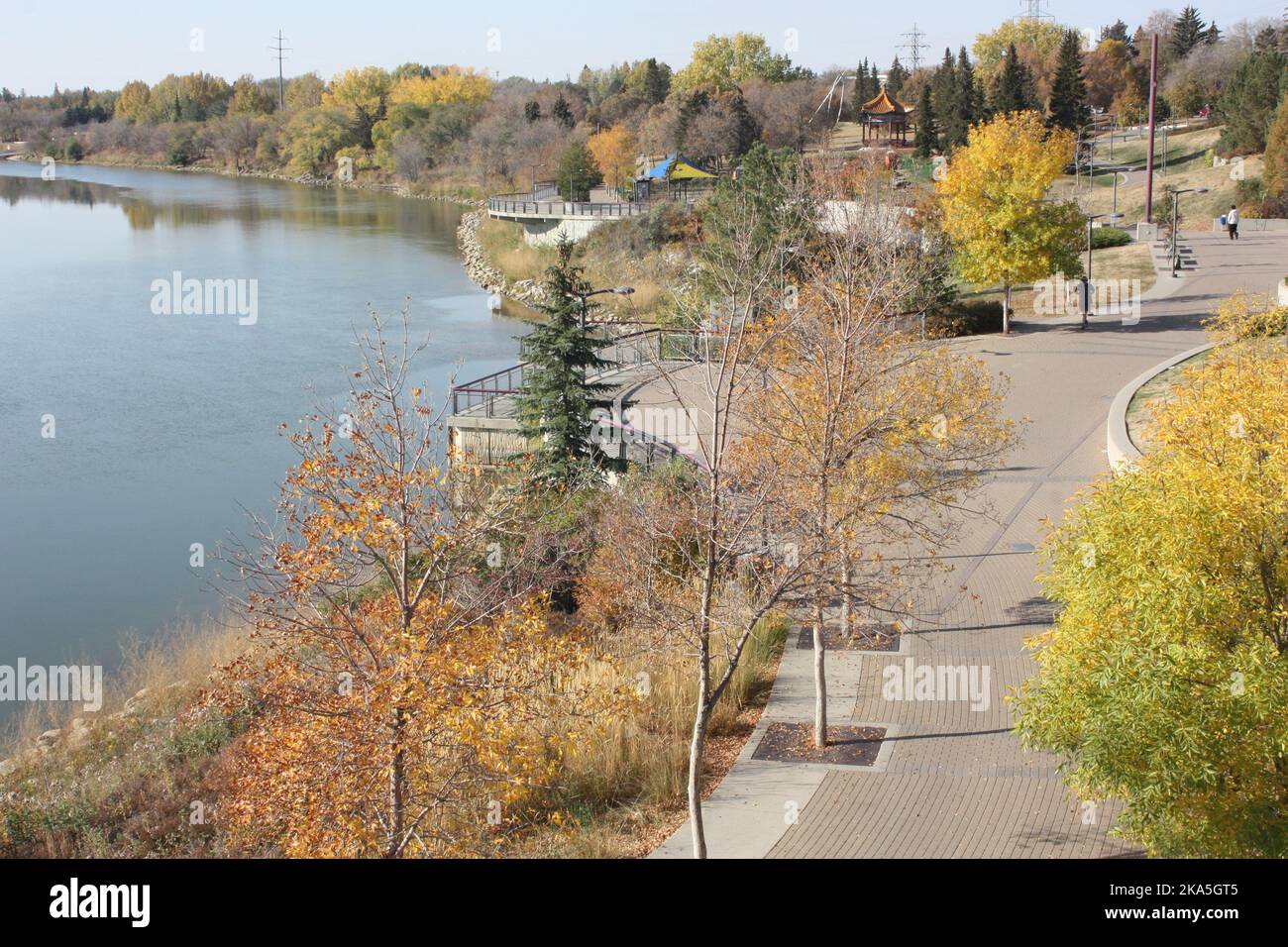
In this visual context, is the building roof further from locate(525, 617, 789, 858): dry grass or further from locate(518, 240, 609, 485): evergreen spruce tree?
locate(525, 617, 789, 858): dry grass

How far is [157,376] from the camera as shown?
34.3 metres

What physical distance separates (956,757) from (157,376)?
27464 mm

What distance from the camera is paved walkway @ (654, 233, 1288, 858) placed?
1118cm

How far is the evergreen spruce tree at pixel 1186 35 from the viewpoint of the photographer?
8688 cm

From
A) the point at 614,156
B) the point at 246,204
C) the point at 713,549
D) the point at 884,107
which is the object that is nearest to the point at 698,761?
the point at 713,549

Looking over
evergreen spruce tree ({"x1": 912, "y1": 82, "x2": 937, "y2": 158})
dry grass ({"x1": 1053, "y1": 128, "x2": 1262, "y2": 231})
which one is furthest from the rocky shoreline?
evergreen spruce tree ({"x1": 912, "y1": 82, "x2": 937, "y2": 158})

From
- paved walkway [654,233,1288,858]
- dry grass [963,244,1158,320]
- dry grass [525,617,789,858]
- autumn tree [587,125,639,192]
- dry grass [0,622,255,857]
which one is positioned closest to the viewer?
paved walkway [654,233,1288,858]

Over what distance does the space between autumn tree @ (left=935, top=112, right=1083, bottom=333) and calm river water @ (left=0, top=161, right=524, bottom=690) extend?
13.3 m

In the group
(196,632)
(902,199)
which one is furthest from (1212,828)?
(902,199)

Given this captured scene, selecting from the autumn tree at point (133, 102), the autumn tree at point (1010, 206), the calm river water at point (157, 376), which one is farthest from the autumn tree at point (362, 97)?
the autumn tree at point (1010, 206)

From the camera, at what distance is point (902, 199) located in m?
37.6

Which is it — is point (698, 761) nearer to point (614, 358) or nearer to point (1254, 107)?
point (614, 358)

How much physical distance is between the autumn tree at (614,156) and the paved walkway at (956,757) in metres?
49.5
